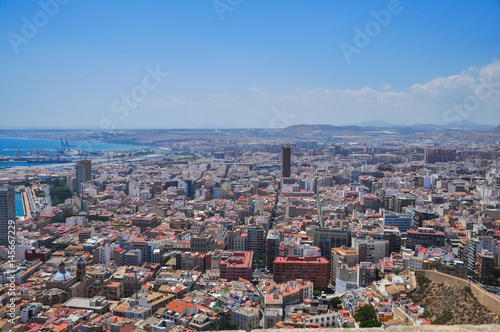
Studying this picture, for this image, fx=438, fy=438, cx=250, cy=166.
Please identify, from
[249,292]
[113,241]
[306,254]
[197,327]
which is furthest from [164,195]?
[197,327]

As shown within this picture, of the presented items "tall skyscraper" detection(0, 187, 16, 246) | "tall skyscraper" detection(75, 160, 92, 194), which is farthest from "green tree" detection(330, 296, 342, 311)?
"tall skyscraper" detection(75, 160, 92, 194)

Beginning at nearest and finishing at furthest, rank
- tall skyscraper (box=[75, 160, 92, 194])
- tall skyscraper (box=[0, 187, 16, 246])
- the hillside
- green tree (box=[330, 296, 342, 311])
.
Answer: the hillside → green tree (box=[330, 296, 342, 311]) → tall skyscraper (box=[0, 187, 16, 246]) → tall skyscraper (box=[75, 160, 92, 194])

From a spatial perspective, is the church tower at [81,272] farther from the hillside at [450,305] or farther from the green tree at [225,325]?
the hillside at [450,305]

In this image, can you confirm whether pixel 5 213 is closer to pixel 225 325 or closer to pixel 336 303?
pixel 225 325

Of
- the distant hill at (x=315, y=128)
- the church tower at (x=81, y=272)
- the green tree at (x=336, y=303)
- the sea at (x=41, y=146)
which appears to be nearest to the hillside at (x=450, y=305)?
the green tree at (x=336, y=303)

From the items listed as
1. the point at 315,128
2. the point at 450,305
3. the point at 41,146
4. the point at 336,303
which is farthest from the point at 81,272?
the point at 315,128

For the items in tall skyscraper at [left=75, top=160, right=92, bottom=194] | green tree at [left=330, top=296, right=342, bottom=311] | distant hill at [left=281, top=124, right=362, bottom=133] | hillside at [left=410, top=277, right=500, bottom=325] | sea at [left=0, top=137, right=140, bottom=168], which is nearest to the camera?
hillside at [left=410, top=277, right=500, bottom=325]

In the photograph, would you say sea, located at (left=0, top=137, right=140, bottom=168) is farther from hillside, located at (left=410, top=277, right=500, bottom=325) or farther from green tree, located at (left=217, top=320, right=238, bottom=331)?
hillside, located at (left=410, top=277, right=500, bottom=325)
